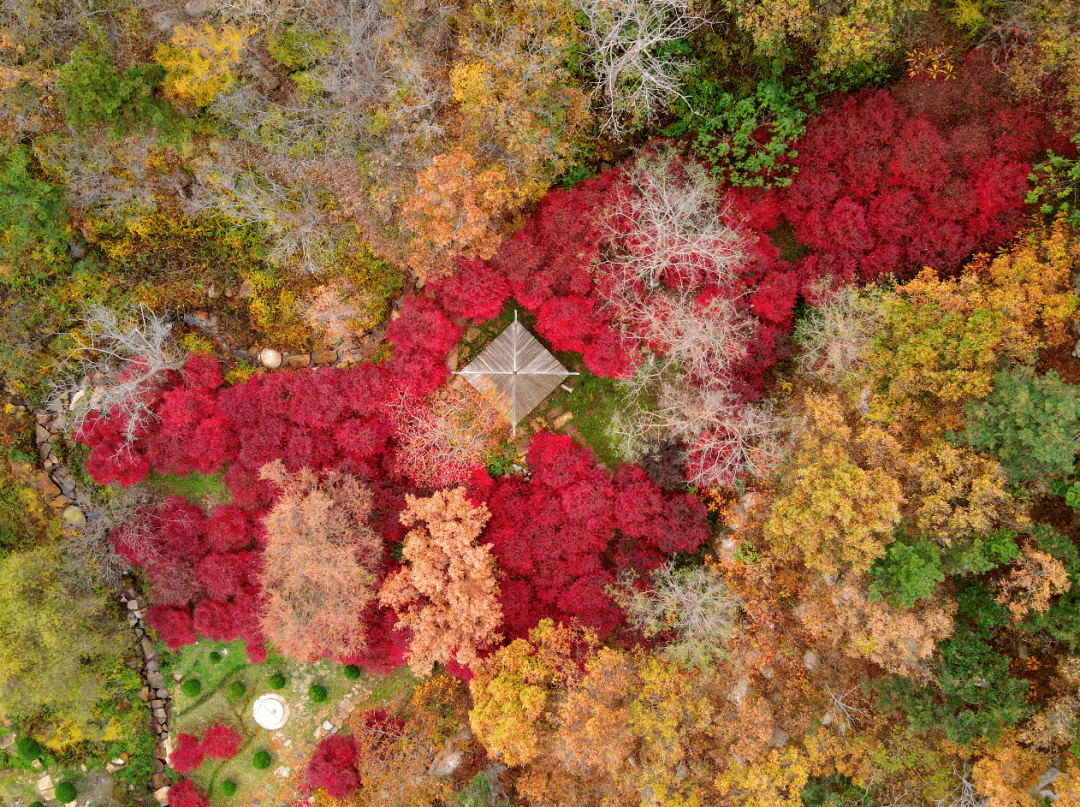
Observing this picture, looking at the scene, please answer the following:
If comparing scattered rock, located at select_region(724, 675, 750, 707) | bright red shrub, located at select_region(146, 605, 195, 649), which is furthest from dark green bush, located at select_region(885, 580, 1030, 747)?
bright red shrub, located at select_region(146, 605, 195, 649)

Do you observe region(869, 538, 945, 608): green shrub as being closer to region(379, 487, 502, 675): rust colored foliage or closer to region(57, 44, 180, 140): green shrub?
region(379, 487, 502, 675): rust colored foliage

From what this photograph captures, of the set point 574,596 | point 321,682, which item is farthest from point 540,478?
point 321,682

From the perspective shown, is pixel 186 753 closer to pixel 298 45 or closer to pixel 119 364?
pixel 119 364

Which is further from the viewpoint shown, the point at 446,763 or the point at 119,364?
the point at 119,364

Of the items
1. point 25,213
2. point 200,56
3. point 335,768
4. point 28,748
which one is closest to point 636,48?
point 200,56

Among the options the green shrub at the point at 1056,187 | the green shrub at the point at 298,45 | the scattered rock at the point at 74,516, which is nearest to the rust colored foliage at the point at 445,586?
the scattered rock at the point at 74,516

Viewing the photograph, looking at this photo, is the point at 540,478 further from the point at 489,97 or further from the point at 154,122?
the point at 154,122
